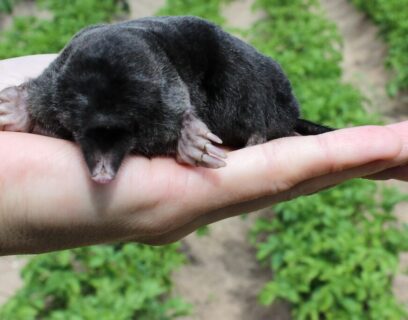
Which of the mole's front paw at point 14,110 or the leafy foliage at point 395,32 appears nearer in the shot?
the mole's front paw at point 14,110

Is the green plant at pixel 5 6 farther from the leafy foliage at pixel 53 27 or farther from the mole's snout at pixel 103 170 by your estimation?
the mole's snout at pixel 103 170

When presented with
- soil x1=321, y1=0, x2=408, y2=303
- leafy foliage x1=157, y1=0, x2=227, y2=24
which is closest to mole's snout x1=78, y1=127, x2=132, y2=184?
soil x1=321, y1=0, x2=408, y2=303

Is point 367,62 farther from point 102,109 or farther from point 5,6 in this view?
point 102,109

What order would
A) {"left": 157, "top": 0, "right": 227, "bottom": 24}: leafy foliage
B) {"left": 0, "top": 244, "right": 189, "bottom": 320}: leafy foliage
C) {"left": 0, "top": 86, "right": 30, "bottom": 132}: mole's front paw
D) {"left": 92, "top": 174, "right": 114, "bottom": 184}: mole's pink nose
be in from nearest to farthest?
1. {"left": 92, "top": 174, "right": 114, "bottom": 184}: mole's pink nose
2. {"left": 0, "top": 86, "right": 30, "bottom": 132}: mole's front paw
3. {"left": 0, "top": 244, "right": 189, "bottom": 320}: leafy foliage
4. {"left": 157, "top": 0, "right": 227, "bottom": 24}: leafy foliage

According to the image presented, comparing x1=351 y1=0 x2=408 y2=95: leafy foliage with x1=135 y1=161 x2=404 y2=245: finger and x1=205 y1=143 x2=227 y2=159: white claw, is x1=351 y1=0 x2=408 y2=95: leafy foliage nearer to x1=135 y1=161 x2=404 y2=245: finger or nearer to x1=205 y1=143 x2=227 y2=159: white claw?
x1=135 y1=161 x2=404 y2=245: finger

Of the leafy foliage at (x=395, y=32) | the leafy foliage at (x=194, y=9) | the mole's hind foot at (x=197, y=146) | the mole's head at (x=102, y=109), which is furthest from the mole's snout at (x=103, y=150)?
the leafy foliage at (x=194, y=9)

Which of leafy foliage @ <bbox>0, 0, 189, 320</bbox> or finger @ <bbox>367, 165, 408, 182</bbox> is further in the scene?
leafy foliage @ <bbox>0, 0, 189, 320</bbox>

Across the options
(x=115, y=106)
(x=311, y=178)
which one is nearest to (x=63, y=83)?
(x=115, y=106)

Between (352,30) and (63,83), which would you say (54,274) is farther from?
(352,30)
